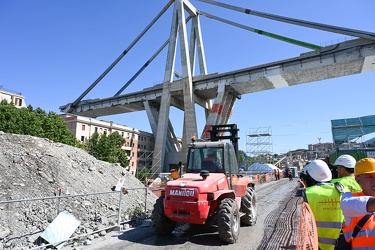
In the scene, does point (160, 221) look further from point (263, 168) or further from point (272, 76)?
point (263, 168)

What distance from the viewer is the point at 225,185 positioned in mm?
6184

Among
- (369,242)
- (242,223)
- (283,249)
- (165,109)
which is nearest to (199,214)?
(283,249)

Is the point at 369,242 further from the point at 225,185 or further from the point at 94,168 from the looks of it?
the point at 94,168

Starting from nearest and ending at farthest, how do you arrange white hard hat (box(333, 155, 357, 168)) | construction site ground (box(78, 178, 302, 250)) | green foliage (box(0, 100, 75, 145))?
white hard hat (box(333, 155, 357, 168)) → construction site ground (box(78, 178, 302, 250)) → green foliage (box(0, 100, 75, 145))

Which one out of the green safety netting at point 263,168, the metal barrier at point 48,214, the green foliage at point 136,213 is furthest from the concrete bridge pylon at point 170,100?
the metal barrier at point 48,214

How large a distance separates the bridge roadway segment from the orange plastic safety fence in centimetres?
2570

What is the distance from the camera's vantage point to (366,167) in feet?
6.36

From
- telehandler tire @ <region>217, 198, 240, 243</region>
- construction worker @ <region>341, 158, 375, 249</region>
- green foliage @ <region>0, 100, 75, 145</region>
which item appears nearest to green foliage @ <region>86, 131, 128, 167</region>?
green foliage @ <region>0, 100, 75, 145</region>

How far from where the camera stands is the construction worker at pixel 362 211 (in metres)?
1.76

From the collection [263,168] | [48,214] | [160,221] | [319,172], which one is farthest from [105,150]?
[319,172]

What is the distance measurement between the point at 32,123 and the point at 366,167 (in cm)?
3765

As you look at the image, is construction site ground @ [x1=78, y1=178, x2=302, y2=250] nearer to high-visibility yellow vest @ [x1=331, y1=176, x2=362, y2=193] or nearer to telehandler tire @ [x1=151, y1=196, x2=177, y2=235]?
telehandler tire @ [x1=151, y1=196, x2=177, y2=235]

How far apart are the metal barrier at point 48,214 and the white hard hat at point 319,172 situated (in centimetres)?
520

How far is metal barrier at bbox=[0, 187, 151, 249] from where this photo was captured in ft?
17.5
